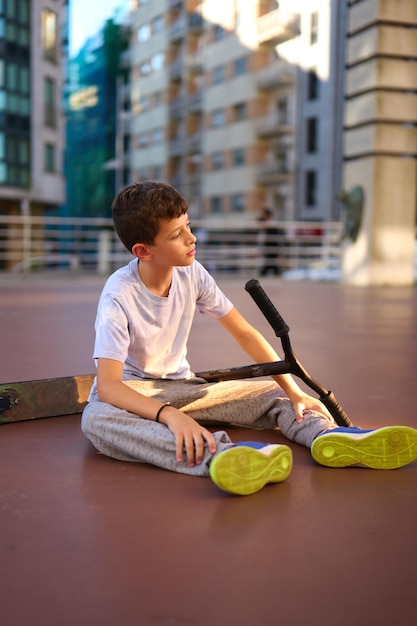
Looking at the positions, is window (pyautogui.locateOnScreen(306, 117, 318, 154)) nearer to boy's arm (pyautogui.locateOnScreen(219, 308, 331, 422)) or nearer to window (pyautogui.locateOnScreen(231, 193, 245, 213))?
window (pyautogui.locateOnScreen(231, 193, 245, 213))

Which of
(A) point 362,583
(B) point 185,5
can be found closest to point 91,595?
(A) point 362,583

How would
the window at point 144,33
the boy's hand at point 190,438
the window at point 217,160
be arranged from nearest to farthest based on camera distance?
the boy's hand at point 190,438
the window at point 217,160
the window at point 144,33

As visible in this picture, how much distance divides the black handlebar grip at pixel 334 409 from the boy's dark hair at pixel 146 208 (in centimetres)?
56

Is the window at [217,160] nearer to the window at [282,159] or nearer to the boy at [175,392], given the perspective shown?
the window at [282,159]

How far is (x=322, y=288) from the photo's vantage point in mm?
9531

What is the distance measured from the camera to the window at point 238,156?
3009 cm

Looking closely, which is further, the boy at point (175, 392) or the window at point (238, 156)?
the window at point (238, 156)

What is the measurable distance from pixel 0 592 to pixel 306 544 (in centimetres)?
48

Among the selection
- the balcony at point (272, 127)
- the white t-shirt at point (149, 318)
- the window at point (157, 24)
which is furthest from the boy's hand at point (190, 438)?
the window at point (157, 24)

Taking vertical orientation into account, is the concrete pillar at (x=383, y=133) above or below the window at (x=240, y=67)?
below

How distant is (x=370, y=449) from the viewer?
182 centimetres

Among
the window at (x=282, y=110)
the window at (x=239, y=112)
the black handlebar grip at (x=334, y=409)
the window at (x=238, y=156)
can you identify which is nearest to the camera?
the black handlebar grip at (x=334, y=409)

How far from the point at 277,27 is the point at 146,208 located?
86.9ft

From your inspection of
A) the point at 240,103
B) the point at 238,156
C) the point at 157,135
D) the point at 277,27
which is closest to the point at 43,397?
the point at 277,27
